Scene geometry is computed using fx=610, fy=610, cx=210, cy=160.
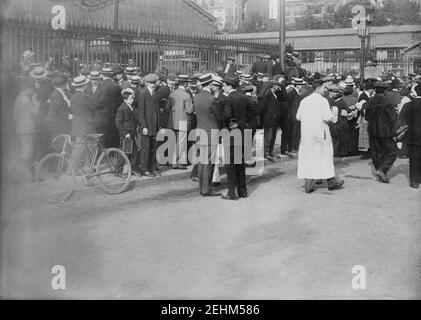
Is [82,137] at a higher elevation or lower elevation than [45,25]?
lower

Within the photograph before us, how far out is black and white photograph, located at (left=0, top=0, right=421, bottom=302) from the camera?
19.3ft

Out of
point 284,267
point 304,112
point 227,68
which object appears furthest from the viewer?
point 227,68

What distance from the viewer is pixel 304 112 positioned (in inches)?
414

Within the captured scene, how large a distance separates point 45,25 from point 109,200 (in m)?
4.41

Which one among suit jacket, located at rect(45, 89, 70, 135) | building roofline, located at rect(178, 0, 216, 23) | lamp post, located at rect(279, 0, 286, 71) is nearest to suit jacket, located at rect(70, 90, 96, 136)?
suit jacket, located at rect(45, 89, 70, 135)

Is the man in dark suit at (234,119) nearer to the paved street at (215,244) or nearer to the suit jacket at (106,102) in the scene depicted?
the paved street at (215,244)

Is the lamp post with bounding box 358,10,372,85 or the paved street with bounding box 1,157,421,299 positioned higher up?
the lamp post with bounding box 358,10,372,85

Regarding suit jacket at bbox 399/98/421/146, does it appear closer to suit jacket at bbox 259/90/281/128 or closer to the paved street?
the paved street

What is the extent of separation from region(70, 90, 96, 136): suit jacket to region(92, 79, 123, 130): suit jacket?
0.43 feet

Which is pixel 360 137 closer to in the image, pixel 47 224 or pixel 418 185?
pixel 418 185

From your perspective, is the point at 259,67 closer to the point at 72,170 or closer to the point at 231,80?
the point at 231,80

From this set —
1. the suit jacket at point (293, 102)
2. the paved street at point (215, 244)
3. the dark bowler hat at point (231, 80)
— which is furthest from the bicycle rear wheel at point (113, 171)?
the suit jacket at point (293, 102)
